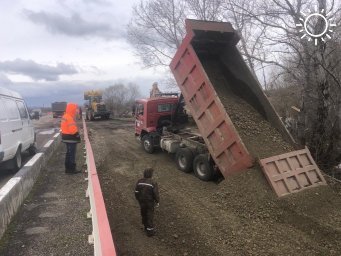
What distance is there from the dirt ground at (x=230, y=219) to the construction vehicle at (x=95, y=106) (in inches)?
1033

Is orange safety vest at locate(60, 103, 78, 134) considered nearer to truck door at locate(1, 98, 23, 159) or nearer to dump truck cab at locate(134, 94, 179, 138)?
truck door at locate(1, 98, 23, 159)

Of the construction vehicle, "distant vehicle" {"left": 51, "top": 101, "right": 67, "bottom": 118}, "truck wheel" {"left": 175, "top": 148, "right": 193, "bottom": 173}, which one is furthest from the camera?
"distant vehicle" {"left": 51, "top": 101, "right": 67, "bottom": 118}

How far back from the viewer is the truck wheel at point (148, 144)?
13321 mm

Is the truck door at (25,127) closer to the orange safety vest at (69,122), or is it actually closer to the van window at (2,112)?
the orange safety vest at (69,122)

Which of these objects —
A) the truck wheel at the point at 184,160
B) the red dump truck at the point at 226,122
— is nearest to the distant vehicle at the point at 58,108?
the red dump truck at the point at 226,122

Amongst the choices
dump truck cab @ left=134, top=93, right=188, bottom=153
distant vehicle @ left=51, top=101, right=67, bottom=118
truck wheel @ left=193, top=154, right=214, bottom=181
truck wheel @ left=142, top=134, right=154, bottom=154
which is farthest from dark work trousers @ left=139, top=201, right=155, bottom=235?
distant vehicle @ left=51, top=101, right=67, bottom=118

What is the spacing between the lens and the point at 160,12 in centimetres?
2888

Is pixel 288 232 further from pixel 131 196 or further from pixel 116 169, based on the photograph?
pixel 116 169

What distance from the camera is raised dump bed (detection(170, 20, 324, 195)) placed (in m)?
8.46

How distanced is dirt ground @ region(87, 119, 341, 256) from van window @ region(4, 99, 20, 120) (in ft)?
9.93

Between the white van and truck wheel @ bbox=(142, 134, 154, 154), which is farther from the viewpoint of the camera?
truck wheel @ bbox=(142, 134, 154, 154)

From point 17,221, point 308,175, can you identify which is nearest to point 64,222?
point 17,221

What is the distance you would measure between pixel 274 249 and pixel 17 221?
13.4 ft

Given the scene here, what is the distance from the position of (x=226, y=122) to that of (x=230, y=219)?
2554 millimetres
